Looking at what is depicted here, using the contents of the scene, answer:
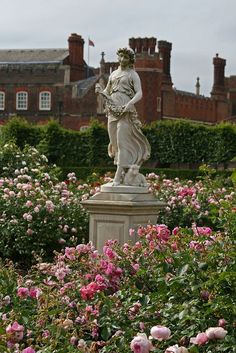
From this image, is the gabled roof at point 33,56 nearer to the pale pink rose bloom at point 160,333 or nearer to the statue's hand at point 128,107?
the statue's hand at point 128,107

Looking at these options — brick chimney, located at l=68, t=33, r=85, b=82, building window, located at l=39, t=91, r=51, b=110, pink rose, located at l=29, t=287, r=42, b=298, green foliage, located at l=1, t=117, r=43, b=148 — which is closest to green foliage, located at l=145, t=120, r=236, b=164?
green foliage, located at l=1, t=117, r=43, b=148

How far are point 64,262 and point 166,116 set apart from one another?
44151 millimetres

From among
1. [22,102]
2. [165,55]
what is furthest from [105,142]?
[165,55]

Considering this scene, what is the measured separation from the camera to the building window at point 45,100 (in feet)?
165

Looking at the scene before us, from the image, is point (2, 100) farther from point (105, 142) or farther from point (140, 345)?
point (140, 345)

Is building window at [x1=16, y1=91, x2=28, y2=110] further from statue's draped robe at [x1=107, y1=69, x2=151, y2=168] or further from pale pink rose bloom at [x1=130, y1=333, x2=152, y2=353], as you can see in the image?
pale pink rose bloom at [x1=130, y1=333, x2=152, y2=353]

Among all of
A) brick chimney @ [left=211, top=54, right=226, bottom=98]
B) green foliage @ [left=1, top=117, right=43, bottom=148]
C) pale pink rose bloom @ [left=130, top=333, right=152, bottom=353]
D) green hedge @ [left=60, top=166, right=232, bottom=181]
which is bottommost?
green hedge @ [left=60, top=166, right=232, bottom=181]

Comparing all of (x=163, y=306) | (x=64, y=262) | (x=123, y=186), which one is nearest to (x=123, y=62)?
(x=123, y=186)

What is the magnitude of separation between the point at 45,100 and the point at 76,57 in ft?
10.6

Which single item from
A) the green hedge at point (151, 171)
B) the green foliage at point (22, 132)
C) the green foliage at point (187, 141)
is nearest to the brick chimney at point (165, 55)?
the green foliage at point (187, 141)

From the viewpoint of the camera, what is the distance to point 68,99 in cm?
4912

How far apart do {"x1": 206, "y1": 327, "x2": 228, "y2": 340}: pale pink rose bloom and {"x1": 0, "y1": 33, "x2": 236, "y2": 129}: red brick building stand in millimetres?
42765

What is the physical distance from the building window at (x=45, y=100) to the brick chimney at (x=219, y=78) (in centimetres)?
1319

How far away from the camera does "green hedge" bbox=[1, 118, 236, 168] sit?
33.6m
